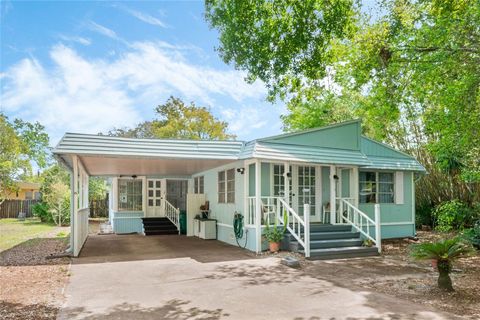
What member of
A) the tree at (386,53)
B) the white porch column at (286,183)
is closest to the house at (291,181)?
the white porch column at (286,183)

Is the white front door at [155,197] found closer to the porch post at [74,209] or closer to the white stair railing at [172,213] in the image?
the white stair railing at [172,213]

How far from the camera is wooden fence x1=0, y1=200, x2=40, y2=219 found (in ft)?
83.8

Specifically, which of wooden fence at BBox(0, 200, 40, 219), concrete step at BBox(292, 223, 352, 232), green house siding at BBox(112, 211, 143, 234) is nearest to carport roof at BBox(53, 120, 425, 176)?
concrete step at BBox(292, 223, 352, 232)

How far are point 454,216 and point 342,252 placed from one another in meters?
5.97

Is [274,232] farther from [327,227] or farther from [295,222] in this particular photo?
[327,227]

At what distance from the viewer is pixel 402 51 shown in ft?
34.4

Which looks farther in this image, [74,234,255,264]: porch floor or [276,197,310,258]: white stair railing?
[74,234,255,264]: porch floor

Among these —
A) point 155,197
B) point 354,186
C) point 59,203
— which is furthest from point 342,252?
point 59,203

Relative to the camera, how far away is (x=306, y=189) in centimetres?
1098

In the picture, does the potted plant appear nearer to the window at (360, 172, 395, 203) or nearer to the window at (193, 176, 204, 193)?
the window at (360, 172, 395, 203)

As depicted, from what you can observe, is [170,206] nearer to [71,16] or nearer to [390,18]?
[71,16]

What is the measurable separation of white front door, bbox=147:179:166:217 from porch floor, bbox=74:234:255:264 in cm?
378

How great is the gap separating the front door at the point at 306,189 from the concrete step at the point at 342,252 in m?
1.71

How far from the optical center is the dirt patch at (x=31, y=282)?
494 centimetres
